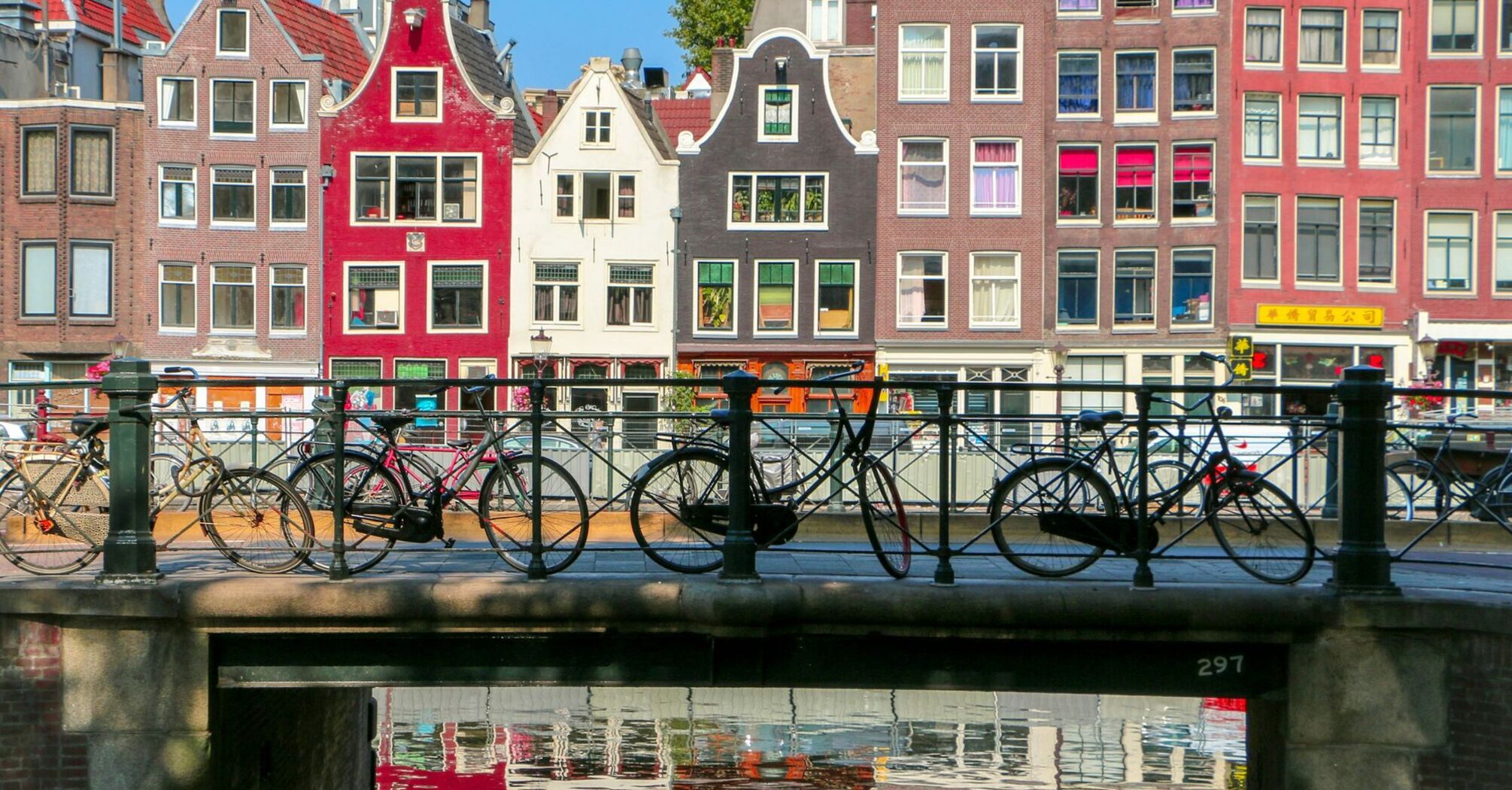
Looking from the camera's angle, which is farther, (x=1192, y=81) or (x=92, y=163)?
(x=92, y=163)

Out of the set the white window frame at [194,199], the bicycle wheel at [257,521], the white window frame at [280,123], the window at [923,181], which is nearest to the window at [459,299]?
the white window frame at [280,123]

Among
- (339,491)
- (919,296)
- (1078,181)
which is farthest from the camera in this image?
(1078,181)

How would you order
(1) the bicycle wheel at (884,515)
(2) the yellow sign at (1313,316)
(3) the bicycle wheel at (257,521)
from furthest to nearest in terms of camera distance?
(2) the yellow sign at (1313,316), (3) the bicycle wheel at (257,521), (1) the bicycle wheel at (884,515)

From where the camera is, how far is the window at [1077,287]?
39625 mm

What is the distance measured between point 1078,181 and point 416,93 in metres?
15.7

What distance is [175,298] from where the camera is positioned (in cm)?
3988

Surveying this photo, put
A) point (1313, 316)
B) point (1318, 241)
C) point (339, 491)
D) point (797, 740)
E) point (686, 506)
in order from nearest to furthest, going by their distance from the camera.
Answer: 1. point (339, 491)
2. point (686, 506)
3. point (797, 740)
4. point (1313, 316)
5. point (1318, 241)

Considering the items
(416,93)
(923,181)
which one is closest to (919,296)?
(923,181)

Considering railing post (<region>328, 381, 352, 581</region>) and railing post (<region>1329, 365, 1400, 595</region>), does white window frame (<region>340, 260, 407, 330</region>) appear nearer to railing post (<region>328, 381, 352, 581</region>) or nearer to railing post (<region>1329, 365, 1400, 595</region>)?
railing post (<region>328, 381, 352, 581</region>)

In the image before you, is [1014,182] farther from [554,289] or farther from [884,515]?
[884,515]

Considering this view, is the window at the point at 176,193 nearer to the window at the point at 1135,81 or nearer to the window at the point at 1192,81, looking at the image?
the window at the point at 1135,81

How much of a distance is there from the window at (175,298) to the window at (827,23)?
1683 centimetres

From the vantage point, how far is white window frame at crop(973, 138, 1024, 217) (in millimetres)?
39688

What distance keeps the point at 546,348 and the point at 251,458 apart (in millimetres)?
29407
